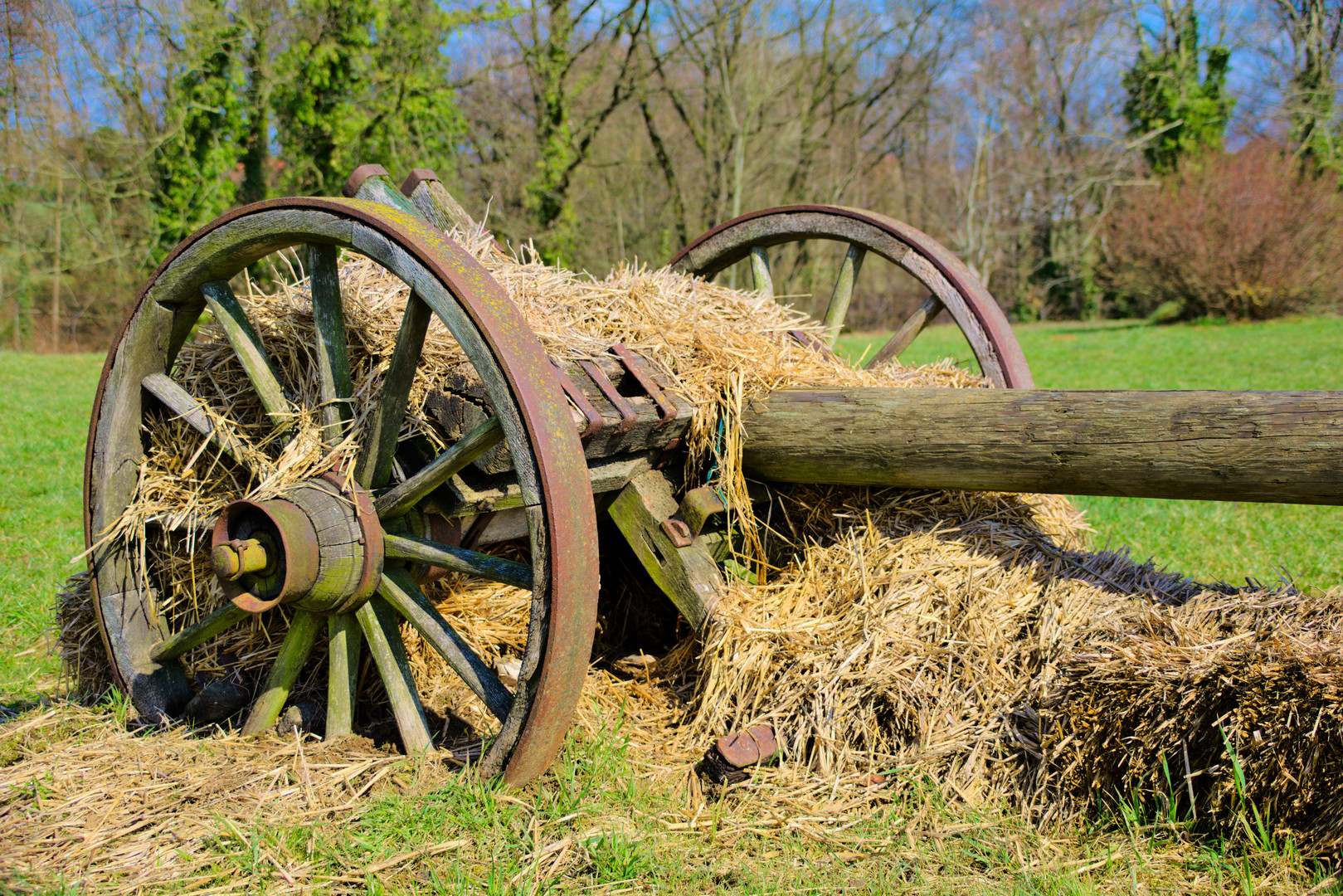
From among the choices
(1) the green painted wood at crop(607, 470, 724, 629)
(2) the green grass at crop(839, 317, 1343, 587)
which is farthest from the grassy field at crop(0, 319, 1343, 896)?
(2) the green grass at crop(839, 317, 1343, 587)

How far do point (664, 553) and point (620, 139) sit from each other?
16.3 meters

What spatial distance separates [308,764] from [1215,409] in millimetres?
2353

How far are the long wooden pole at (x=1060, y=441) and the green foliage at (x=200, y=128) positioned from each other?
13949 mm

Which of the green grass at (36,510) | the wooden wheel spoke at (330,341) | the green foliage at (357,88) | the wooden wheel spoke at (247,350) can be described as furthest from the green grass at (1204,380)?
the green foliage at (357,88)

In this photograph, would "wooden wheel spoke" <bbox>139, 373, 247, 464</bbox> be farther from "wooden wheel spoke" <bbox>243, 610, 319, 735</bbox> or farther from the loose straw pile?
"wooden wheel spoke" <bbox>243, 610, 319, 735</bbox>

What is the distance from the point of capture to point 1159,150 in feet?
70.3

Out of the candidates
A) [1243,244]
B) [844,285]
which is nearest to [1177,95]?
[1243,244]

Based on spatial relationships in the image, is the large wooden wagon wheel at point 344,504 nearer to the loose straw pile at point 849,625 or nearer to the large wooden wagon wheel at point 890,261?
the loose straw pile at point 849,625

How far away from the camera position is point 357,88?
44.5ft

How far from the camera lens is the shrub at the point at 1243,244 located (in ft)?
52.8

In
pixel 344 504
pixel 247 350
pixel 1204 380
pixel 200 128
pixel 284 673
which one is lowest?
pixel 284 673

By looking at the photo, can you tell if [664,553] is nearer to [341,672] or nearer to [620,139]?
[341,672]

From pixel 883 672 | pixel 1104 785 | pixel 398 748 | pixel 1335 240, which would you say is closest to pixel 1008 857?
pixel 1104 785

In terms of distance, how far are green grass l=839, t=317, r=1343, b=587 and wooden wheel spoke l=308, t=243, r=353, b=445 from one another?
1882 millimetres
